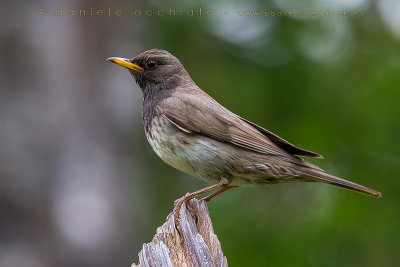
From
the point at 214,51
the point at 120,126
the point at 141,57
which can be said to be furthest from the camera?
the point at 214,51

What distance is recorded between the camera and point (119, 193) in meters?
8.31

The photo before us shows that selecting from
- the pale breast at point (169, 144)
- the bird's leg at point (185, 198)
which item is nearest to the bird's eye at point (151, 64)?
the pale breast at point (169, 144)

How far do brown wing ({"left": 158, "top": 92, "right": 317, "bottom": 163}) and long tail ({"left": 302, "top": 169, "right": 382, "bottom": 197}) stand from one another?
0.25 meters

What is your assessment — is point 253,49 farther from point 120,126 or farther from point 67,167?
point 67,167

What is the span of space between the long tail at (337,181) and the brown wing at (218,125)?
0.25 meters

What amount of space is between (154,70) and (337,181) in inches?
91.8

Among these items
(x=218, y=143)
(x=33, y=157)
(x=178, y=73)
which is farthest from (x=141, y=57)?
(x=33, y=157)

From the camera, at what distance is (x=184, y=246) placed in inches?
197

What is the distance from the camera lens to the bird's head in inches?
273

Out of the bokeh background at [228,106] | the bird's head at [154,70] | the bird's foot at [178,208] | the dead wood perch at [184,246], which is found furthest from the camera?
the bokeh background at [228,106]

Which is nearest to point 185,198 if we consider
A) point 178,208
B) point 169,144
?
point 178,208

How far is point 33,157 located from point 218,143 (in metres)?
2.75

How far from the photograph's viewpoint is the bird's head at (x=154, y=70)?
693 centimetres

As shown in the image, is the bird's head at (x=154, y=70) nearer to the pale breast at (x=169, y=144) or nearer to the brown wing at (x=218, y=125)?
the brown wing at (x=218, y=125)
